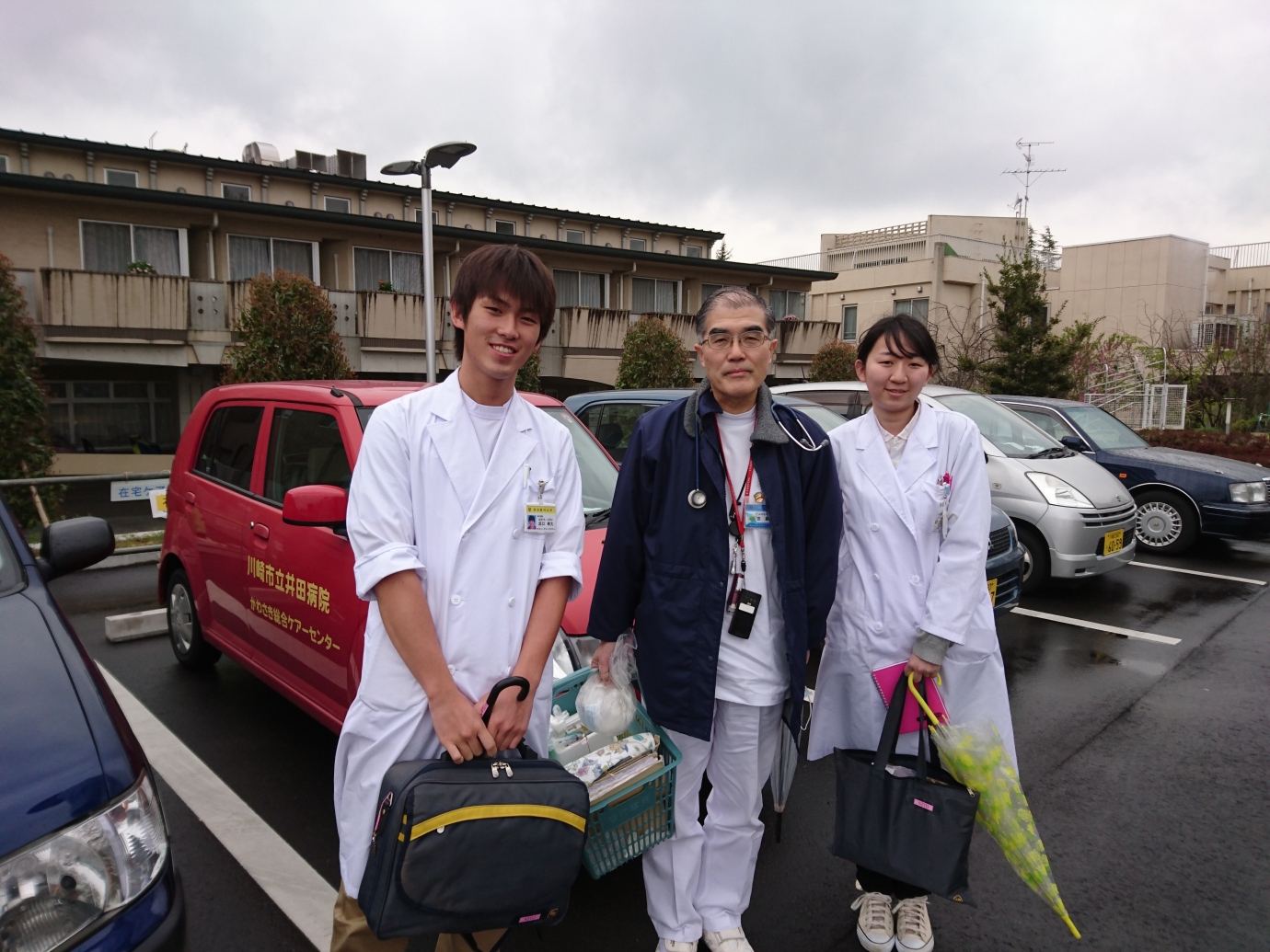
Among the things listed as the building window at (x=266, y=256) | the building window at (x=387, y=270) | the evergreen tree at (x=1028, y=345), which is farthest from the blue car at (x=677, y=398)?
the building window at (x=387, y=270)

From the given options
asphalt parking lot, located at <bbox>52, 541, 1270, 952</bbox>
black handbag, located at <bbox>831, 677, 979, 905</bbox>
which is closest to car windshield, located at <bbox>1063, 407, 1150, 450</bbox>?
asphalt parking lot, located at <bbox>52, 541, 1270, 952</bbox>

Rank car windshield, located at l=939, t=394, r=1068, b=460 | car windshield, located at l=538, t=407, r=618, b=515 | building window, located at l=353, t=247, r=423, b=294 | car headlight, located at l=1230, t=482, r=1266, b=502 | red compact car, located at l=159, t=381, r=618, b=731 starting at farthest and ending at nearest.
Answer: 1. building window, located at l=353, t=247, r=423, b=294
2. car headlight, located at l=1230, t=482, r=1266, b=502
3. car windshield, located at l=939, t=394, r=1068, b=460
4. car windshield, located at l=538, t=407, r=618, b=515
5. red compact car, located at l=159, t=381, r=618, b=731

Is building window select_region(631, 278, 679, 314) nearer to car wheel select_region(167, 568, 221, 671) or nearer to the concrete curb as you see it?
the concrete curb

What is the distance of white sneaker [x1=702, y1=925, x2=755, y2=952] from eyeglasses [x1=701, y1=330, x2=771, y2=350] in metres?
1.80

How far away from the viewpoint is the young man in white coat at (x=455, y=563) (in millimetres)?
1801

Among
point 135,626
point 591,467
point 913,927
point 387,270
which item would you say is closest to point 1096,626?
point 591,467

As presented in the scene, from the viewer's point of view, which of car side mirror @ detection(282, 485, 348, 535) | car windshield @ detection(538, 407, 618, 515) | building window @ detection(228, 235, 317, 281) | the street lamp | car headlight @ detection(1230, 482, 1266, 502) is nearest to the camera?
car side mirror @ detection(282, 485, 348, 535)

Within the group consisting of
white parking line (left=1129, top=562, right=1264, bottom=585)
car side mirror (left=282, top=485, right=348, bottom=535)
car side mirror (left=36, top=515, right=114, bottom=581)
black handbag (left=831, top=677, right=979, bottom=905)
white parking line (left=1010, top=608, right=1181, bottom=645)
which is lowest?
white parking line (left=1010, top=608, right=1181, bottom=645)

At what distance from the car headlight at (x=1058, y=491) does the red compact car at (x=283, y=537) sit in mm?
4172

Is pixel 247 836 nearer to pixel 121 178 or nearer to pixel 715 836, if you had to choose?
pixel 715 836

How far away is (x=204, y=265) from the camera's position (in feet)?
52.6

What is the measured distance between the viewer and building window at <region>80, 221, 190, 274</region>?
591 inches

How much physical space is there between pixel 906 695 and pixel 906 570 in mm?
378

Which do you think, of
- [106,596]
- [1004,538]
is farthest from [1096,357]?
[106,596]
